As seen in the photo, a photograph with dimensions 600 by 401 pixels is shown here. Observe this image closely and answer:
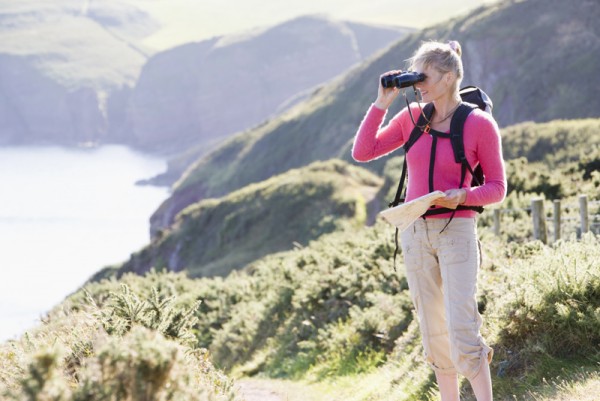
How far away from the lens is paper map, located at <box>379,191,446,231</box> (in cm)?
427

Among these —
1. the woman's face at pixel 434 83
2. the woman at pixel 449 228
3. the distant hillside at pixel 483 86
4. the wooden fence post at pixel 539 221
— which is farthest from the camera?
the distant hillside at pixel 483 86

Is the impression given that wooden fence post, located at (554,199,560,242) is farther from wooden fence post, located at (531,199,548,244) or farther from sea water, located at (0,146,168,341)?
sea water, located at (0,146,168,341)

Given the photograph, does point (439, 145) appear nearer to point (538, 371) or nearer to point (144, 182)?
point (538, 371)

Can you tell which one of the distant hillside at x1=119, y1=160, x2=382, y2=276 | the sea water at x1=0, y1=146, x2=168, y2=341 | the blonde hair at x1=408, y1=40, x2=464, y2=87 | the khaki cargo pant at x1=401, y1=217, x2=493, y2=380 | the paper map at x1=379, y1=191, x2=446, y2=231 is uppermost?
the blonde hair at x1=408, y1=40, x2=464, y2=87

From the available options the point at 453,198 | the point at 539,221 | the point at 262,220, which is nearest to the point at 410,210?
the point at 453,198

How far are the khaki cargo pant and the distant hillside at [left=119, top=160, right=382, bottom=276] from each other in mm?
31743

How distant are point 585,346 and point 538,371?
1.31 feet

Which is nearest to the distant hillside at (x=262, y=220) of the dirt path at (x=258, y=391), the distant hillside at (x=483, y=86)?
the distant hillside at (x=483, y=86)

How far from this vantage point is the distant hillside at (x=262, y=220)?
130 ft

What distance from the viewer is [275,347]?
12.0 metres

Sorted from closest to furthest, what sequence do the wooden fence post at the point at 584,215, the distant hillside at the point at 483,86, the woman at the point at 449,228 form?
the woman at the point at 449,228
the wooden fence post at the point at 584,215
the distant hillside at the point at 483,86

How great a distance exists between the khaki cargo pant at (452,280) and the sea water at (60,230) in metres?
55.2

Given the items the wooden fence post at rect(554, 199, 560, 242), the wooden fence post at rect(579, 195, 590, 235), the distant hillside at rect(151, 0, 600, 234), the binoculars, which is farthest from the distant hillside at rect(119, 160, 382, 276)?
the binoculars

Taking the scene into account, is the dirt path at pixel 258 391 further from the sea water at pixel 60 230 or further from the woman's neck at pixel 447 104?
the sea water at pixel 60 230
